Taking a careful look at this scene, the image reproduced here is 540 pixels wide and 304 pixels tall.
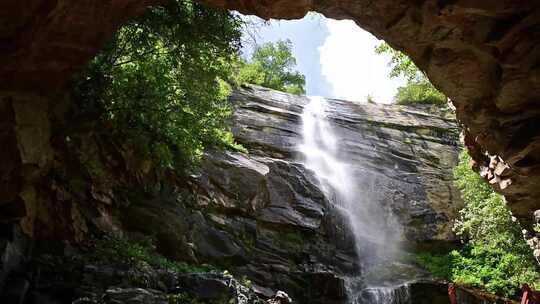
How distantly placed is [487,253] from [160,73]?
14.9m

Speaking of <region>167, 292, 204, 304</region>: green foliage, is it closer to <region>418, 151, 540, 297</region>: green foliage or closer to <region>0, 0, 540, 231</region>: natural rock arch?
<region>0, 0, 540, 231</region>: natural rock arch

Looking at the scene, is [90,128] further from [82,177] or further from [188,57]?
[188,57]

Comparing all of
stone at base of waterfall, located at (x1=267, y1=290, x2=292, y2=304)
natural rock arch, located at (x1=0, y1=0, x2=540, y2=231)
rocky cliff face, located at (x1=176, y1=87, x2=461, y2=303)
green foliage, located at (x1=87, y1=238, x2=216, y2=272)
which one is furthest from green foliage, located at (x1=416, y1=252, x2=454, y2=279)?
green foliage, located at (x1=87, y1=238, x2=216, y2=272)

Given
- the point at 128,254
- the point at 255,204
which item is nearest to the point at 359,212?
the point at 255,204

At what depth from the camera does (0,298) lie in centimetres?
851

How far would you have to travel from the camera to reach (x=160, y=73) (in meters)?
11.4

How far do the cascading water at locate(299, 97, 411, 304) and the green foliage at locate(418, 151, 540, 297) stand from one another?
1926mm

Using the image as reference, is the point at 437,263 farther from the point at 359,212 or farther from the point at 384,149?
the point at 384,149

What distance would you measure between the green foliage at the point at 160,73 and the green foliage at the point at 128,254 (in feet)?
7.38

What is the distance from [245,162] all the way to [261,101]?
399 inches

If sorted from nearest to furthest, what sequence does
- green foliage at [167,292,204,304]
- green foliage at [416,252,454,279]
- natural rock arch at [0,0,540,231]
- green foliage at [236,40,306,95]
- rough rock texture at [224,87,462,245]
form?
1. natural rock arch at [0,0,540,231]
2. green foliage at [167,292,204,304]
3. green foliage at [416,252,454,279]
4. rough rock texture at [224,87,462,245]
5. green foliage at [236,40,306,95]

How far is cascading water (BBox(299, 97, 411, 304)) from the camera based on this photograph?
16.7 m

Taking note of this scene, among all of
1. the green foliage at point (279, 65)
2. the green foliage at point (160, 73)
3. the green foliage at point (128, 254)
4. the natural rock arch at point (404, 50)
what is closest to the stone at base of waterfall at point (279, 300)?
the green foliage at point (128, 254)

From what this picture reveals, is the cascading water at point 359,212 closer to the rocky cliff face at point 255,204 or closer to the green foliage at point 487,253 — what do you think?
the rocky cliff face at point 255,204
